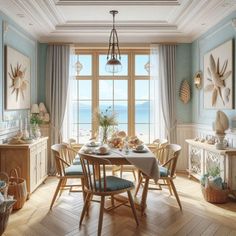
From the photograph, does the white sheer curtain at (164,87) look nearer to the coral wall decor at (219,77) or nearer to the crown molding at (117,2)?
the coral wall decor at (219,77)

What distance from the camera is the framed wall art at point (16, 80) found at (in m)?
4.20

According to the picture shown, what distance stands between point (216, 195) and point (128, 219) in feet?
4.76

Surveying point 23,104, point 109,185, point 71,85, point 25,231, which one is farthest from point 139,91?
point 25,231

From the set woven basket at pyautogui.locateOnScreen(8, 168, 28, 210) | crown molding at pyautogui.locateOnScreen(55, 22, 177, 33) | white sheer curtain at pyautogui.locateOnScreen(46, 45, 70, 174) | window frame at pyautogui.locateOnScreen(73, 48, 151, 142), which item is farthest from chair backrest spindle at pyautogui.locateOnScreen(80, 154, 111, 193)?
crown molding at pyautogui.locateOnScreen(55, 22, 177, 33)

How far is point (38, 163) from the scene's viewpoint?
177 inches

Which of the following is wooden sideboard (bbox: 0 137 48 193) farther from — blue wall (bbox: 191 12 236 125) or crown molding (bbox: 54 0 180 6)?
blue wall (bbox: 191 12 236 125)

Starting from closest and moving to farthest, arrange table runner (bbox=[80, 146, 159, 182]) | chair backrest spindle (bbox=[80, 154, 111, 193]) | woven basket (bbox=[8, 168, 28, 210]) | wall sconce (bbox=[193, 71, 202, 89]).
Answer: chair backrest spindle (bbox=[80, 154, 111, 193]) < table runner (bbox=[80, 146, 159, 182]) < woven basket (bbox=[8, 168, 28, 210]) < wall sconce (bbox=[193, 71, 202, 89])

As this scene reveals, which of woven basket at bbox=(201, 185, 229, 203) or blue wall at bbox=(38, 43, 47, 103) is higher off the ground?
blue wall at bbox=(38, 43, 47, 103)

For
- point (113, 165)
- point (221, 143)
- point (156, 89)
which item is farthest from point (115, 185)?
point (156, 89)

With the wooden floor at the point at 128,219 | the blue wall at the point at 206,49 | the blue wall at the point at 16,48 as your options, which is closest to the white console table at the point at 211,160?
the wooden floor at the point at 128,219

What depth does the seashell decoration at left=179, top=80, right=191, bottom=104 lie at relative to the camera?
564cm

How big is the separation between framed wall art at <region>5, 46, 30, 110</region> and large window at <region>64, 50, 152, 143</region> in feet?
3.85

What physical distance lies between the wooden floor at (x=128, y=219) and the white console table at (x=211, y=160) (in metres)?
0.45

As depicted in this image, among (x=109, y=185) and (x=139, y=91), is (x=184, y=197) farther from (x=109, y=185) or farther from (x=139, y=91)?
(x=139, y=91)
